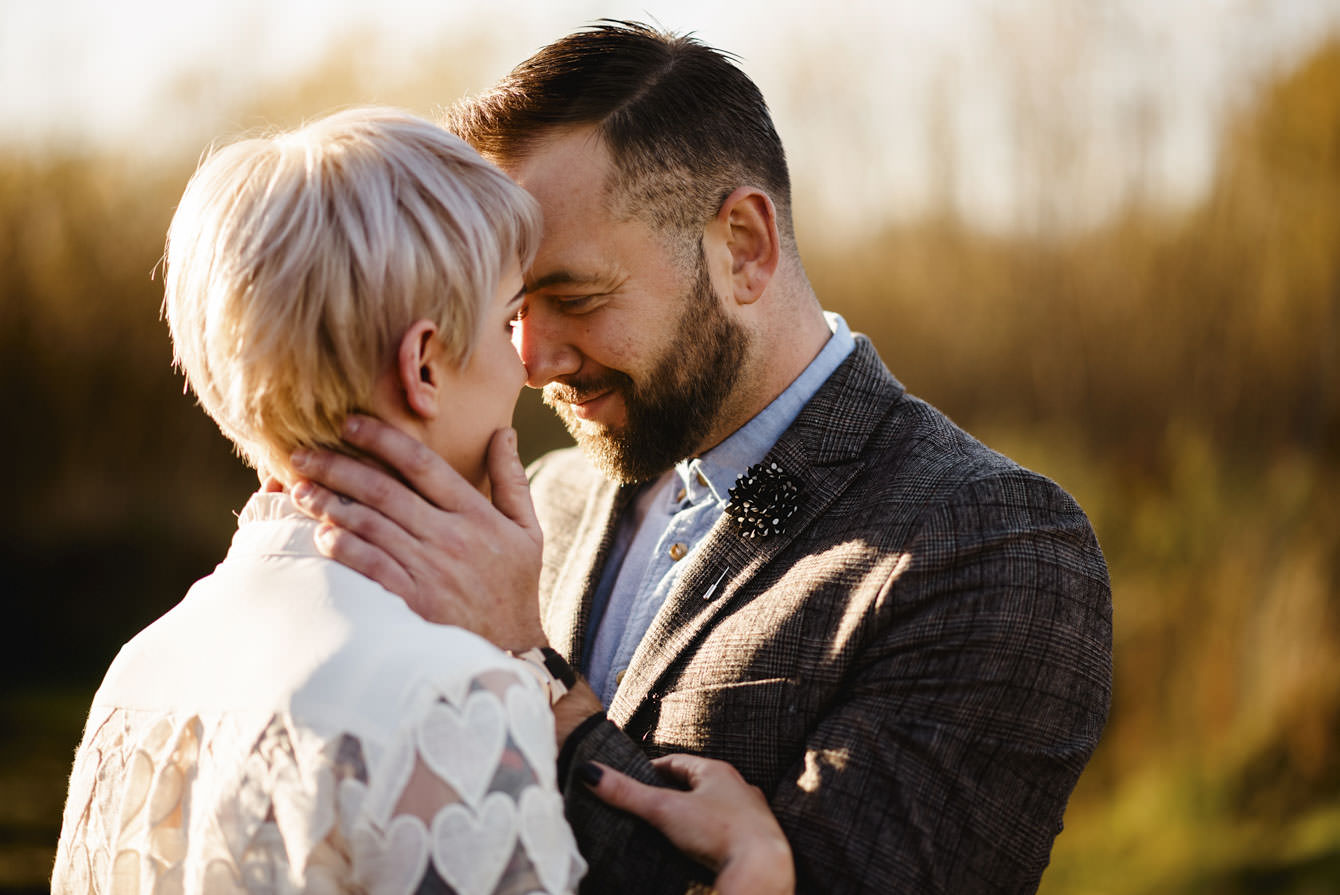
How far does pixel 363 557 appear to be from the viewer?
1394 mm

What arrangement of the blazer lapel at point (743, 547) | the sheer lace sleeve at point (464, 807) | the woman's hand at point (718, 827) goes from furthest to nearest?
the blazer lapel at point (743, 547), the woman's hand at point (718, 827), the sheer lace sleeve at point (464, 807)

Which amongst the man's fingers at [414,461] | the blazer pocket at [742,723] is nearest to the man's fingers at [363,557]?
the man's fingers at [414,461]

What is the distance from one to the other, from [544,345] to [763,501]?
20.6 inches

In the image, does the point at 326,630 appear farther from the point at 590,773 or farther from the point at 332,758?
the point at 590,773

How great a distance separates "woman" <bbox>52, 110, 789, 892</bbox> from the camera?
3.84 ft

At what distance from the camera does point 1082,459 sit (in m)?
4.98

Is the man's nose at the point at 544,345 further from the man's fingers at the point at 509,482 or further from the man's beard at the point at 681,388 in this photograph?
the man's fingers at the point at 509,482

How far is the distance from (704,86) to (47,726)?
148 inches

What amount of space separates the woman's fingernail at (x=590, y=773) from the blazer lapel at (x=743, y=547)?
12.7 inches

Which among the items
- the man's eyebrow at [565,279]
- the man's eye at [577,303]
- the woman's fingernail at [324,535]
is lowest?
the woman's fingernail at [324,535]

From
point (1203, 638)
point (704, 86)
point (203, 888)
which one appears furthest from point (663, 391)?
point (1203, 638)

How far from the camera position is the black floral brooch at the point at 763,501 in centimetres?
198

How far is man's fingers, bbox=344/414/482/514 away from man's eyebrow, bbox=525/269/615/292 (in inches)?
24.0

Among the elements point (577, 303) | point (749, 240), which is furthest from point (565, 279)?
point (749, 240)
